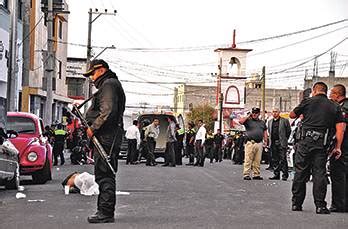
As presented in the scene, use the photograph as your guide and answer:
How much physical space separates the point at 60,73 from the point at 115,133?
45996 millimetres

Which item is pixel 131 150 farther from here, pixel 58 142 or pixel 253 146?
pixel 253 146

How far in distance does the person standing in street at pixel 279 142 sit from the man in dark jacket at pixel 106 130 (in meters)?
9.42

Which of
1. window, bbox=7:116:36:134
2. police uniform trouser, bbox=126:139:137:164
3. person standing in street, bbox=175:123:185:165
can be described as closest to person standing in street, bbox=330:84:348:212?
window, bbox=7:116:36:134

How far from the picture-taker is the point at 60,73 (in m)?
54.0

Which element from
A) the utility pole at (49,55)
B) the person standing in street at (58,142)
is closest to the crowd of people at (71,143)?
the person standing in street at (58,142)

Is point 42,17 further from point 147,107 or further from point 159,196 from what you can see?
point 147,107

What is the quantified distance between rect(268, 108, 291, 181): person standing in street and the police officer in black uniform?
726 centimetres

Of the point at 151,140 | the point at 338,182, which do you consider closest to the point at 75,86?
the point at 151,140

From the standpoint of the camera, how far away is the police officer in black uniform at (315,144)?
1018 centimetres

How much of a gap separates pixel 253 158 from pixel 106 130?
890 cm

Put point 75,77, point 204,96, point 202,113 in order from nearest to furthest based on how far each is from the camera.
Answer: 1. point 75,77
2. point 202,113
3. point 204,96

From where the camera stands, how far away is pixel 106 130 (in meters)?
8.76

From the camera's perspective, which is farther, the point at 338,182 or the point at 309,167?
the point at 338,182

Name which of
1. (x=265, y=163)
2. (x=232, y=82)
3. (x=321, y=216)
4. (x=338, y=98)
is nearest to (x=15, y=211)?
(x=321, y=216)
